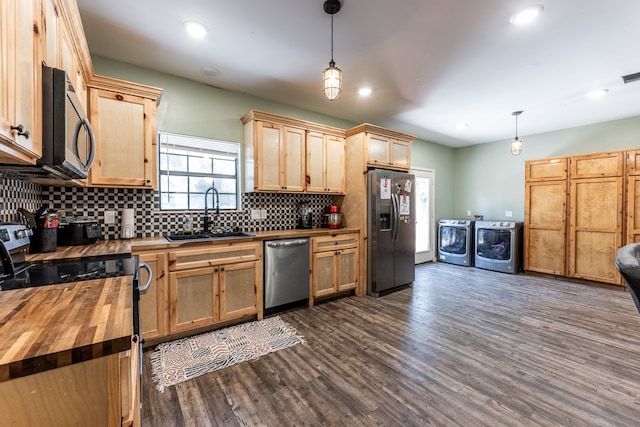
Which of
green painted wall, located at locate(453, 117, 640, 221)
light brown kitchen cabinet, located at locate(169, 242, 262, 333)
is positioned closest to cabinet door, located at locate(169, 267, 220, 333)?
light brown kitchen cabinet, located at locate(169, 242, 262, 333)

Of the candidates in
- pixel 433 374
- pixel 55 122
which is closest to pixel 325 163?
pixel 433 374

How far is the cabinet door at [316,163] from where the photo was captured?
377 cm

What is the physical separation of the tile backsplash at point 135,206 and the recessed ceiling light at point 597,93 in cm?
394

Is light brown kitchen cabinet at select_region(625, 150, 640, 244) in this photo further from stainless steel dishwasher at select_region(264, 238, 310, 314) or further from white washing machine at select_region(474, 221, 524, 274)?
stainless steel dishwasher at select_region(264, 238, 310, 314)

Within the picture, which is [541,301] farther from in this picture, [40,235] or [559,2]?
[40,235]

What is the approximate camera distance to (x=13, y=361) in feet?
1.97

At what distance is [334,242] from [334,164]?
114cm

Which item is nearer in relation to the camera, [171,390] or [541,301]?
[171,390]

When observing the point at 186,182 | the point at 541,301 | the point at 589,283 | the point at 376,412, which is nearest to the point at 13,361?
the point at 376,412

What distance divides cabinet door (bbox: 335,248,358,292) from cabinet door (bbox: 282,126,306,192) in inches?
41.8

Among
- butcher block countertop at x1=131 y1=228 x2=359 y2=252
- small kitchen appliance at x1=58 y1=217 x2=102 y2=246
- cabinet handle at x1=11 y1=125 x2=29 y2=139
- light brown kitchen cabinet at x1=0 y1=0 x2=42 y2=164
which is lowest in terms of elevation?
butcher block countertop at x1=131 y1=228 x2=359 y2=252

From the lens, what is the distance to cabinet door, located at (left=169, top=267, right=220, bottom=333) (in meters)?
2.54

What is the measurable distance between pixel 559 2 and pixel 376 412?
3.06m

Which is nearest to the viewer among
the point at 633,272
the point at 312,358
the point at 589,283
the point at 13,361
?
the point at 13,361
